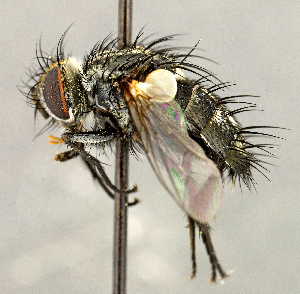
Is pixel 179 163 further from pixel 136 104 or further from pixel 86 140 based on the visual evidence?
pixel 86 140

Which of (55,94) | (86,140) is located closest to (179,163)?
(86,140)

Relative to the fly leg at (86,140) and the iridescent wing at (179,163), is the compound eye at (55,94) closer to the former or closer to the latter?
the fly leg at (86,140)

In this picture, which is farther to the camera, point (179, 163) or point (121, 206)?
point (121, 206)

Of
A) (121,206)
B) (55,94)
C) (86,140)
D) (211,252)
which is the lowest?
(211,252)

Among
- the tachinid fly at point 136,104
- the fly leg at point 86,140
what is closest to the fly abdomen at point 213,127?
the tachinid fly at point 136,104

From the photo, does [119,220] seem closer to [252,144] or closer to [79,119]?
[79,119]

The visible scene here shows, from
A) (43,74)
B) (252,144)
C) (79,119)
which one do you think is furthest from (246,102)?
(43,74)
